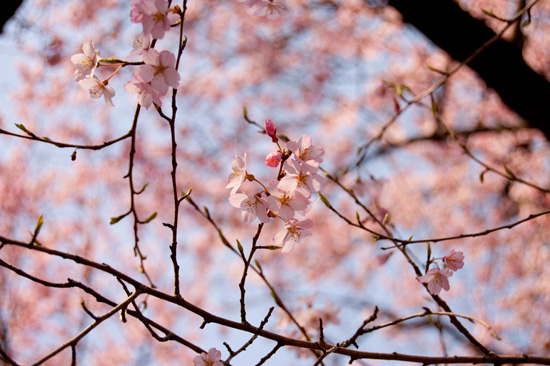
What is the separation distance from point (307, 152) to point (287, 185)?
121 mm

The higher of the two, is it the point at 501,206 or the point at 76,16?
the point at 76,16

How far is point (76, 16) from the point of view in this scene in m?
5.95

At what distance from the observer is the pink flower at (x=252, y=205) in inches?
43.3

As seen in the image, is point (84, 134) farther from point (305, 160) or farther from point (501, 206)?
point (305, 160)

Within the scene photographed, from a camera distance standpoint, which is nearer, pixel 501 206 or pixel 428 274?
pixel 428 274

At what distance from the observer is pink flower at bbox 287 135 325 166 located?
1.09 metres

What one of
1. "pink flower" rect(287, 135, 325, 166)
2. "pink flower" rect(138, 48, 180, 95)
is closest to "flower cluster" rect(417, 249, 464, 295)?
"pink flower" rect(287, 135, 325, 166)

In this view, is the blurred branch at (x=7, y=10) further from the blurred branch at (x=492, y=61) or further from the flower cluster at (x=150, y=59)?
the blurred branch at (x=492, y=61)

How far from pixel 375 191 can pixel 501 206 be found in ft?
13.1

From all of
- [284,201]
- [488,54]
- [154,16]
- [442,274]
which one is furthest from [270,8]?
[488,54]

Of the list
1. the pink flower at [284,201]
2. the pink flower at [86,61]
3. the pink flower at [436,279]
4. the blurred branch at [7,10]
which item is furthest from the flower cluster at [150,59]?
the blurred branch at [7,10]

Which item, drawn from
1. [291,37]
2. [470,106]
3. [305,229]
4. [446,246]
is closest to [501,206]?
[446,246]

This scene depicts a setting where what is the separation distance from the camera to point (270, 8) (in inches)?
54.1

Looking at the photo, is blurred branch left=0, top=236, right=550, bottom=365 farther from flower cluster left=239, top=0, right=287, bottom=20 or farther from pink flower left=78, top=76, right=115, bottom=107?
flower cluster left=239, top=0, right=287, bottom=20
